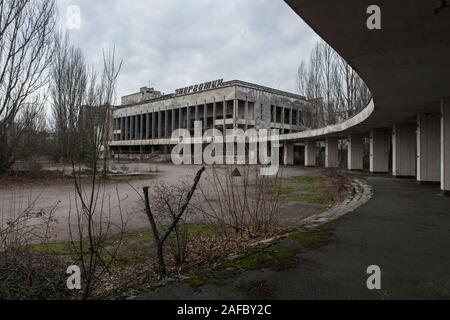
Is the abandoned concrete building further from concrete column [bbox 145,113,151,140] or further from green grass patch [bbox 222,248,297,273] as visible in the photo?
green grass patch [bbox 222,248,297,273]

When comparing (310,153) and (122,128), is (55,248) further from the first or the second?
(122,128)

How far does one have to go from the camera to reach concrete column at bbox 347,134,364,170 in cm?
2853

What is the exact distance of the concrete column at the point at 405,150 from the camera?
19.7m

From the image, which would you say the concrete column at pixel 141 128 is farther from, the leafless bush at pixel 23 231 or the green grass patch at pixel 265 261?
the green grass patch at pixel 265 261

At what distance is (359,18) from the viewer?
16.1ft

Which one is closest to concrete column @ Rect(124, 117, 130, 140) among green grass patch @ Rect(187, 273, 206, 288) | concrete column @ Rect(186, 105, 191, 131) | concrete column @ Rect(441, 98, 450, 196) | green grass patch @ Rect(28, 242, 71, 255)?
concrete column @ Rect(186, 105, 191, 131)

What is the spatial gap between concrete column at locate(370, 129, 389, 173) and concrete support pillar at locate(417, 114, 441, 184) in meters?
8.90

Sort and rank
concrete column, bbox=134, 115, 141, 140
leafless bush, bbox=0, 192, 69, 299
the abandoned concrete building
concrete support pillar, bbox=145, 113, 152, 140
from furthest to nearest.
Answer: concrete column, bbox=134, 115, 141, 140 < concrete support pillar, bbox=145, 113, 152, 140 < the abandoned concrete building < leafless bush, bbox=0, 192, 69, 299

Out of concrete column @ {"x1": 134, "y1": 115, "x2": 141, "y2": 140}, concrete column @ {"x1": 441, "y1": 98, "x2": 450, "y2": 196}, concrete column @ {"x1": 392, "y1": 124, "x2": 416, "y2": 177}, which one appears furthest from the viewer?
concrete column @ {"x1": 134, "y1": 115, "x2": 141, "y2": 140}

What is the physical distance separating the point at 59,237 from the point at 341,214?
6460mm

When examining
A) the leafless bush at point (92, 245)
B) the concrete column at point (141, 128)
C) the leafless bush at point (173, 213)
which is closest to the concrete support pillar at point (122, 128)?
the concrete column at point (141, 128)

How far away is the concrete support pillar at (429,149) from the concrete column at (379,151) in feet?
29.2
